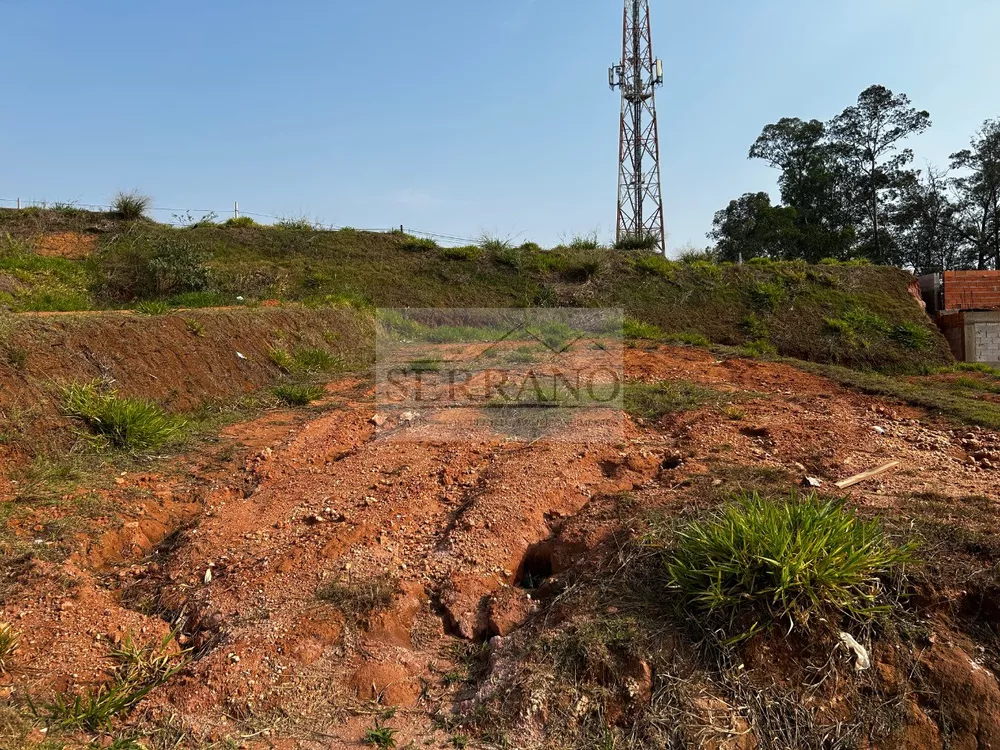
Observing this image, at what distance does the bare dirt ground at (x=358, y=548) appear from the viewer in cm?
244

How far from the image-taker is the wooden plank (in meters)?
3.44

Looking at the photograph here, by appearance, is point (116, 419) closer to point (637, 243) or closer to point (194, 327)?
point (194, 327)

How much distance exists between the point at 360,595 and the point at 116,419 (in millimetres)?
2846

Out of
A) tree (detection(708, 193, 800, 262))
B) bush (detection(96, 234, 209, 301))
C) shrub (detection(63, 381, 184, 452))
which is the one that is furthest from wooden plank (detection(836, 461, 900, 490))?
tree (detection(708, 193, 800, 262))

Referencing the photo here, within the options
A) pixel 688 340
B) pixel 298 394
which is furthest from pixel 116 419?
pixel 688 340

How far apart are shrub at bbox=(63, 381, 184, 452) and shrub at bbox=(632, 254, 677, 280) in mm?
10423

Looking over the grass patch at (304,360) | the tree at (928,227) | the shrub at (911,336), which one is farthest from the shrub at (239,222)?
the tree at (928,227)

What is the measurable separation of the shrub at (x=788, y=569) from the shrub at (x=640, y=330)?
7.76m

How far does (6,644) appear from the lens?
2.46 metres

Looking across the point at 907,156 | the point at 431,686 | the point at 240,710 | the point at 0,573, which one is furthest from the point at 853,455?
the point at 907,156

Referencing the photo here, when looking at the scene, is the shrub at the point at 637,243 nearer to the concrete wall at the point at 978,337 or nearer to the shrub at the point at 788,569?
the concrete wall at the point at 978,337

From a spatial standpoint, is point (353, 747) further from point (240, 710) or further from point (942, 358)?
point (942, 358)

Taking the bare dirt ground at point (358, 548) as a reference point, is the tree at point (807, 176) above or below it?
above

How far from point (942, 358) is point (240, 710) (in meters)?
12.3
